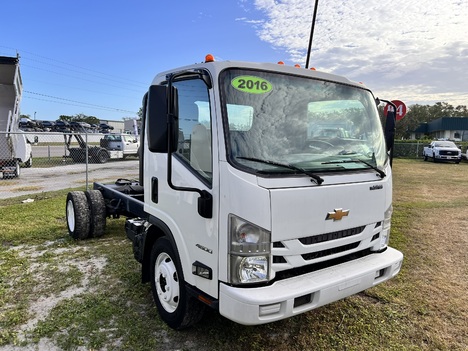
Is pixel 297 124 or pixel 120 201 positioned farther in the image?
pixel 120 201

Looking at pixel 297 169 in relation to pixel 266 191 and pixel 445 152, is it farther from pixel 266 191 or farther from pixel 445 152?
pixel 445 152

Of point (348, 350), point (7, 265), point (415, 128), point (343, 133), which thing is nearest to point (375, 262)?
point (348, 350)

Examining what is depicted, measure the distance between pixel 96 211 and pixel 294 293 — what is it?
4.30 meters

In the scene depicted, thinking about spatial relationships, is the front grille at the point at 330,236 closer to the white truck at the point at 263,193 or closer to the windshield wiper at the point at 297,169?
the white truck at the point at 263,193

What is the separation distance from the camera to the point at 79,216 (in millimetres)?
5684

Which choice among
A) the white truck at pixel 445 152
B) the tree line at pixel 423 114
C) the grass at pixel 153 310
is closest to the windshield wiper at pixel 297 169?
the grass at pixel 153 310

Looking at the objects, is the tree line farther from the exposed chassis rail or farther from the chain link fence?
the exposed chassis rail

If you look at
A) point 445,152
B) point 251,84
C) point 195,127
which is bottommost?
point 445,152

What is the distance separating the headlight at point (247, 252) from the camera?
2.46 metres

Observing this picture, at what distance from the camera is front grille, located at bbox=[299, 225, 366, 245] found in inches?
106

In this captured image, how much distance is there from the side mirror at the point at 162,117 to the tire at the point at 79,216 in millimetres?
3694

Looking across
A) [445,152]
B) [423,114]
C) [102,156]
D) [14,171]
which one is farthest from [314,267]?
[423,114]

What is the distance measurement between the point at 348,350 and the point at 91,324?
94.1 inches

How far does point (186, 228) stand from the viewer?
2914 millimetres
